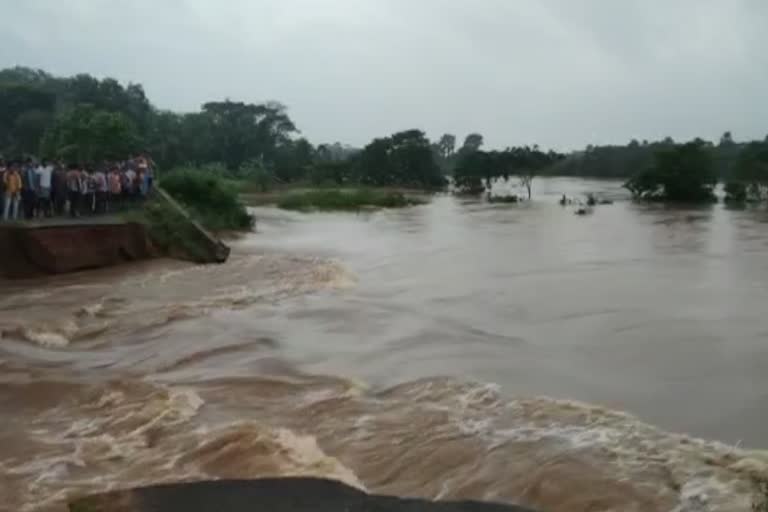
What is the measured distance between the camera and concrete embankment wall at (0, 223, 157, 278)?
15.6 m

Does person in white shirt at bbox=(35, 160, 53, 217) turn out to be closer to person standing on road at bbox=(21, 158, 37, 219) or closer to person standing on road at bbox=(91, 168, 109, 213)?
person standing on road at bbox=(21, 158, 37, 219)

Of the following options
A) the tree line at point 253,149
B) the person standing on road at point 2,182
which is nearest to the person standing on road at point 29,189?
the person standing on road at point 2,182

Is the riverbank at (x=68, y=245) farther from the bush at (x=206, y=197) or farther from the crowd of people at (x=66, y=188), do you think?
the bush at (x=206, y=197)

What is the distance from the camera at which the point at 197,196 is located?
28.2 m

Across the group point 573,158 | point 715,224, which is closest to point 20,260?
point 715,224

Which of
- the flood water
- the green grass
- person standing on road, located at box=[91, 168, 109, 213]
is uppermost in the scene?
person standing on road, located at box=[91, 168, 109, 213]

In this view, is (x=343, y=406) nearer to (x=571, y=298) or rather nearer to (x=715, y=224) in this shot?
(x=571, y=298)

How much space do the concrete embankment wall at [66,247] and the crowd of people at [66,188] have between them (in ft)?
2.63

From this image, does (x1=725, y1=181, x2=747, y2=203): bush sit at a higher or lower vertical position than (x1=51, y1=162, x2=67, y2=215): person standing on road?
lower

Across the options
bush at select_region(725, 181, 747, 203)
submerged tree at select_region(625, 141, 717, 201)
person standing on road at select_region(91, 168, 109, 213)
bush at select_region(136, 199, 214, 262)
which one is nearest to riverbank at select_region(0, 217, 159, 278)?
bush at select_region(136, 199, 214, 262)

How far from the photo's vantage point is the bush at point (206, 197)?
2736cm

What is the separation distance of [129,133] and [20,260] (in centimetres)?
2872

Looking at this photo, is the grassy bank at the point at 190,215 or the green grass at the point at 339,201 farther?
the green grass at the point at 339,201

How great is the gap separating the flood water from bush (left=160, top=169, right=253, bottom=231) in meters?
9.37
